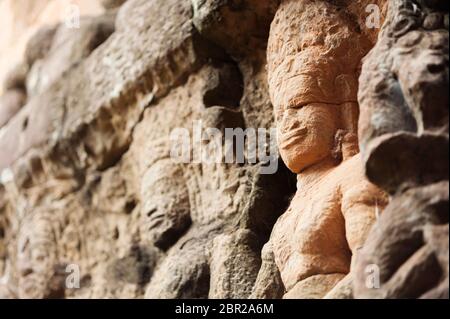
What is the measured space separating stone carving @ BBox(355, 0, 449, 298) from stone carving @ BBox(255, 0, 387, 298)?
298 millimetres

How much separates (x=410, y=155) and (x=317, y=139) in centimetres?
65

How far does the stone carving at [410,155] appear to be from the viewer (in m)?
1.96

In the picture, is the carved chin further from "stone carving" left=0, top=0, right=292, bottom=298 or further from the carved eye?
the carved eye

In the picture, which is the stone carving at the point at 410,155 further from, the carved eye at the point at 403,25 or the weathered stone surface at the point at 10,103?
the weathered stone surface at the point at 10,103

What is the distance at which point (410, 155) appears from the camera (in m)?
2.04

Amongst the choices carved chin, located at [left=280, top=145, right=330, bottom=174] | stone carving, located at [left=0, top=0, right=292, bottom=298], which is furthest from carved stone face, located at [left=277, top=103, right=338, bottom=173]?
stone carving, located at [left=0, top=0, right=292, bottom=298]

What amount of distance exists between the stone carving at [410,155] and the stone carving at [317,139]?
0.30 meters

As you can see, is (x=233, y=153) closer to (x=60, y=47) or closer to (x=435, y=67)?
(x=435, y=67)

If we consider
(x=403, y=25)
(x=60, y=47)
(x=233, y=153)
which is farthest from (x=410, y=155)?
(x=60, y=47)

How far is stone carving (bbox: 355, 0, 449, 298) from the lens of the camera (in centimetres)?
196

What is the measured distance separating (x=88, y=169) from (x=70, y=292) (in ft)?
1.73

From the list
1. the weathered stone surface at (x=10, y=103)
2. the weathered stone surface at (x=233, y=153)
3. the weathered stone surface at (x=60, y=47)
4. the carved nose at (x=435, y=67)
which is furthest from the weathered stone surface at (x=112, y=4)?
the carved nose at (x=435, y=67)

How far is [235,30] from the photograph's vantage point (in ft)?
10.7
